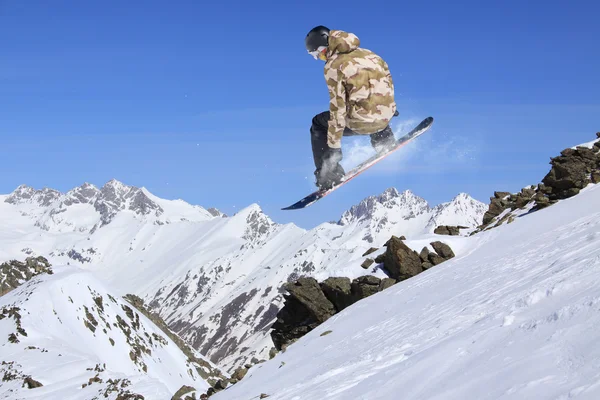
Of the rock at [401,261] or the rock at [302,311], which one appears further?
the rock at [302,311]

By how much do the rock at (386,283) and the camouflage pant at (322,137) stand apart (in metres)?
8.37

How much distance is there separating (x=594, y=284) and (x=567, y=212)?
15840 millimetres

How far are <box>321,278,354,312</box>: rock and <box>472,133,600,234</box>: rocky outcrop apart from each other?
8.49m

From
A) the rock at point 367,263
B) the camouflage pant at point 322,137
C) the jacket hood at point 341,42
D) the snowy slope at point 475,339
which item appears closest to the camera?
Answer: the snowy slope at point 475,339

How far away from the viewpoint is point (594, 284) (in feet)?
23.0

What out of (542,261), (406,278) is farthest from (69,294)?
(542,261)

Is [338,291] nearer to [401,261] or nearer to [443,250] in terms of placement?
[401,261]

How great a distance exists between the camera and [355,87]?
11.6m

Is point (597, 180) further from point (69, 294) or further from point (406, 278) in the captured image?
point (69, 294)

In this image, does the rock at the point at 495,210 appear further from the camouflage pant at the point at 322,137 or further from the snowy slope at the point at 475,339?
the camouflage pant at the point at 322,137

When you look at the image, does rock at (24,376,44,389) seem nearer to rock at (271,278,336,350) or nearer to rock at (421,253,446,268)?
rock at (271,278,336,350)

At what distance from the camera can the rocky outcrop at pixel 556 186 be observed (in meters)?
27.5

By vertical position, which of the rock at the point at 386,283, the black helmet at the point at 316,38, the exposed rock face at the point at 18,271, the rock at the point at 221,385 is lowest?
the rock at the point at 221,385

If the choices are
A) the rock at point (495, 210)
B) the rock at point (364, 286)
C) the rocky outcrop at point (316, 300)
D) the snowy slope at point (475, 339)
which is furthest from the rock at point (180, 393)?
the rock at point (495, 210)
